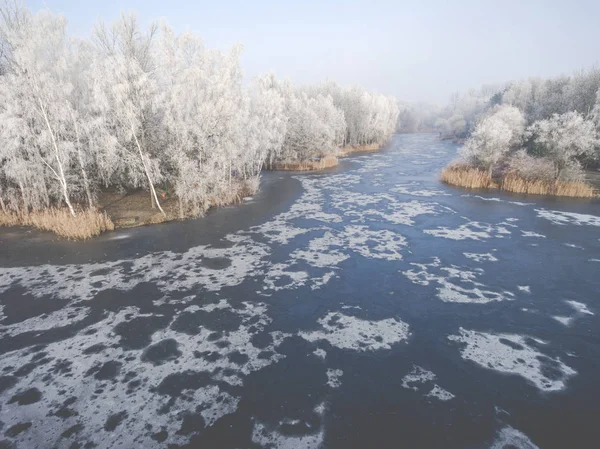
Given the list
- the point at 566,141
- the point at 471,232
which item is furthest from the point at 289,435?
the point at 566,141

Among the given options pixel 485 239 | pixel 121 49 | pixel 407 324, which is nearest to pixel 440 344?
pixel 407 324

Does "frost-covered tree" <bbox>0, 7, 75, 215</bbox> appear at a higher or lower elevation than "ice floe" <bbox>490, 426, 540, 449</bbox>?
higher

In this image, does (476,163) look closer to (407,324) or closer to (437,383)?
(407,324)

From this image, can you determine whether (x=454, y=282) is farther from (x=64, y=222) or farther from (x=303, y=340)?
(x=64, y=222)

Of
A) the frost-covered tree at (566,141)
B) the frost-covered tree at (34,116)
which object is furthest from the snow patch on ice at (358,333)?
the frost-covered tree at (566,141)

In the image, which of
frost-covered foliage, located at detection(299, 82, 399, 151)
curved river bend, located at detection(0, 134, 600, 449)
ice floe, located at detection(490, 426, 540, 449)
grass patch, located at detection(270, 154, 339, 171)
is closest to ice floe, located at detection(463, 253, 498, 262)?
curved river bend, located at detection(0, 134, 600, 449)

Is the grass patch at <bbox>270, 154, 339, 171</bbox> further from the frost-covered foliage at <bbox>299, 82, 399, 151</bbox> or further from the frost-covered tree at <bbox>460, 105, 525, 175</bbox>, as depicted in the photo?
the frost-covered foliage at <bbox>299, 82, 399, 151</bbox>
